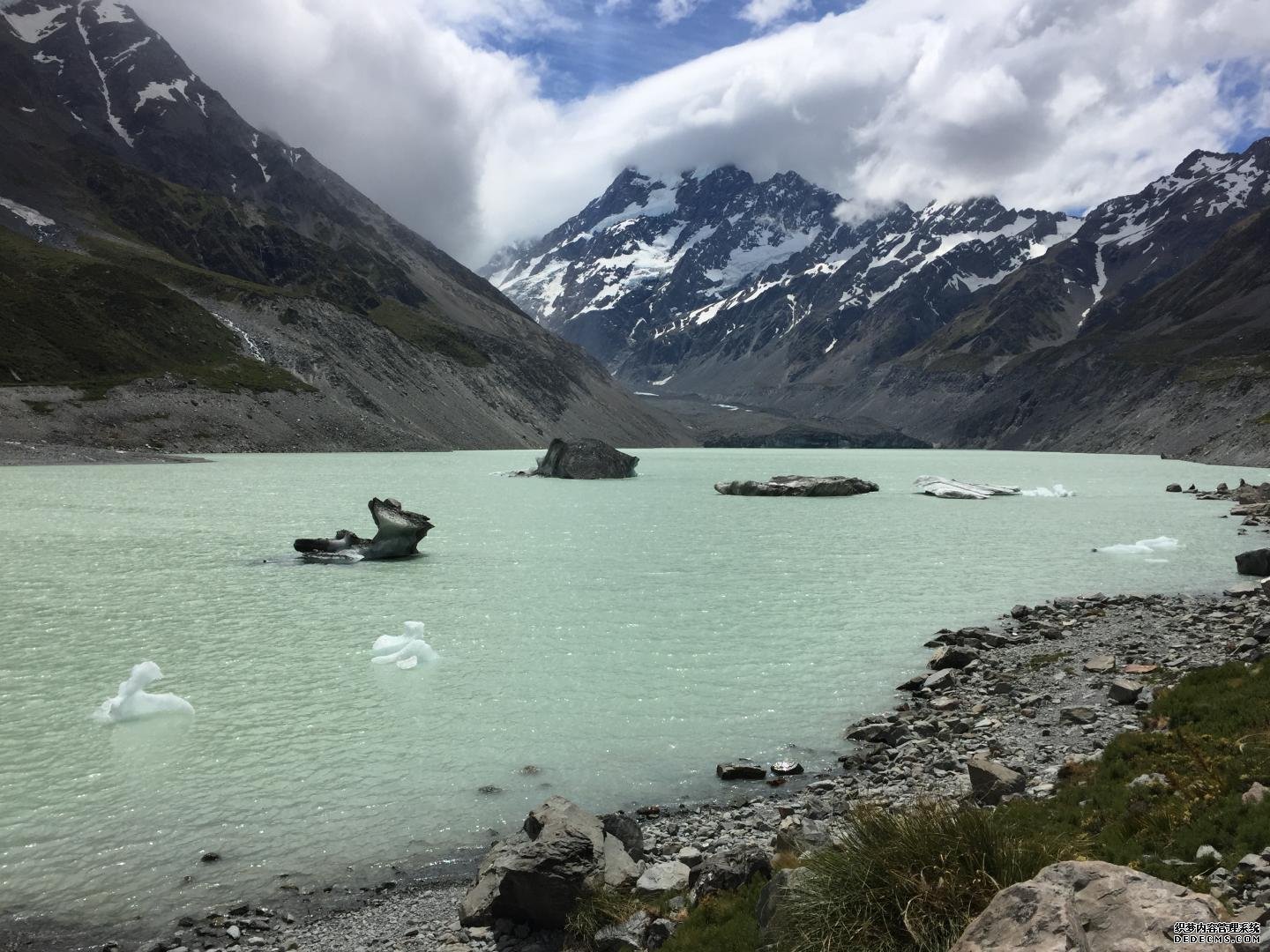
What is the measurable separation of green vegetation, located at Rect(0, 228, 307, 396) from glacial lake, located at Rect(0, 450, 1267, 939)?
308 feet

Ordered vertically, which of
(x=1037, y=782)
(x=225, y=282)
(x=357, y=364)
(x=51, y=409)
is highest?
(x=225, y=282)

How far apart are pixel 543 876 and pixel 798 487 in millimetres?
79319

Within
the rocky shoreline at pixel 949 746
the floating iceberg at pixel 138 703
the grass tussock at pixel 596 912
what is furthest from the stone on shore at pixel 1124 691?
the floating iceberg at pixel 138 703

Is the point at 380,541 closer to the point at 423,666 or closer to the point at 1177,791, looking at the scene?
the point at 423,666

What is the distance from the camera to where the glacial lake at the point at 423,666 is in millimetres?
12445

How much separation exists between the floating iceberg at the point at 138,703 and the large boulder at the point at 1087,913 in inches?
674

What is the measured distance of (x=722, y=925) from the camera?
8.33m

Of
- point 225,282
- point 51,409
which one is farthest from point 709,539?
point 225,282

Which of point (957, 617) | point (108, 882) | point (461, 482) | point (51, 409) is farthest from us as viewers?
point (51, 409)

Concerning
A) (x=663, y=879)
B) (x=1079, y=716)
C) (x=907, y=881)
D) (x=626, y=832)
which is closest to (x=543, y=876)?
(x=663, y=879)

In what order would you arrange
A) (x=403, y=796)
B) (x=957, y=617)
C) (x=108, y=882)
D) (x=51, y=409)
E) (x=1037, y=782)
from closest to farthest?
(x=108, y=882) < (x=1037, y=782) < (x=403, y=796) < (x=957, y=617) < (x=51, y=409)

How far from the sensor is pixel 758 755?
51.1 ft

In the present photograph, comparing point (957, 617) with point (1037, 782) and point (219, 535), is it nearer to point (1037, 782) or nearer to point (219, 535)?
point (1037, 782)

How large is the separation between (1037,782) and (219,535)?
45.3m
